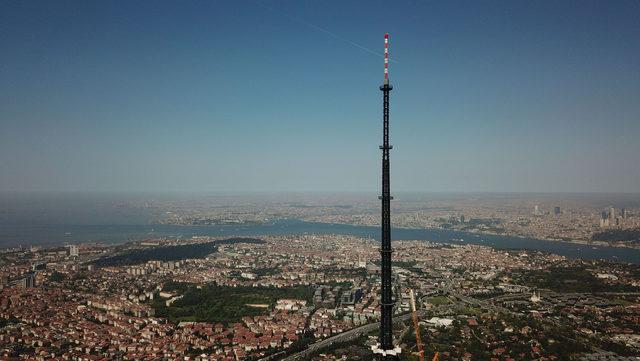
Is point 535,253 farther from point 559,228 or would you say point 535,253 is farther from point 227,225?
point 227,225

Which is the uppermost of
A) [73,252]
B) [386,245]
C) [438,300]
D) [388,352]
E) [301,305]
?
[386,245]

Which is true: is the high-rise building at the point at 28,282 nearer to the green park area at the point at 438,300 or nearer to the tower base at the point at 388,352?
the green park area at the point at 438,300

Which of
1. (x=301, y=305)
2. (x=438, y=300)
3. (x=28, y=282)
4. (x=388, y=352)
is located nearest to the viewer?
(x=388, y=352)

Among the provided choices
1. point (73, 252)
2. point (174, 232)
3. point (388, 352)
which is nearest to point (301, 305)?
point (388, 352)

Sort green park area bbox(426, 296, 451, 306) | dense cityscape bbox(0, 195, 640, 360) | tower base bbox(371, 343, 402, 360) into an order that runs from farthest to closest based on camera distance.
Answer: green park area bbox(426, 296, 451, 306), dense cityscape bbox(0, 195, 640, 360), tower base bbox(371, 343, 402, 360)

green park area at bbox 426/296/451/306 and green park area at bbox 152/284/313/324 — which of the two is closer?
green park area at bbox 152/284/313/324

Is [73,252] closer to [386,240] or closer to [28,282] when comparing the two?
[28,282]

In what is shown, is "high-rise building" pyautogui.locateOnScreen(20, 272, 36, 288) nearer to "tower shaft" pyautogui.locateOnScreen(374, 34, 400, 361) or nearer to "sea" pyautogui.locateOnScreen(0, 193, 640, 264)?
"sea" pyautogui.locateOnScreen(0, 193, 640, 264)

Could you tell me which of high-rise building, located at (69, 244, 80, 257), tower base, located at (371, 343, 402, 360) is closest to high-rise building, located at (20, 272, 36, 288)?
high-rise building, located at (69, 244, 80, 257)

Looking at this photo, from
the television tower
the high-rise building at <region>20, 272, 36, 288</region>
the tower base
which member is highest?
the television tower

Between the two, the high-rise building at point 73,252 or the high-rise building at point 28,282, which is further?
the high-rise building at point 73,252

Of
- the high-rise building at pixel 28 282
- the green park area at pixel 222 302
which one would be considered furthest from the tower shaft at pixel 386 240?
the high-rise building at pixel 28 282
